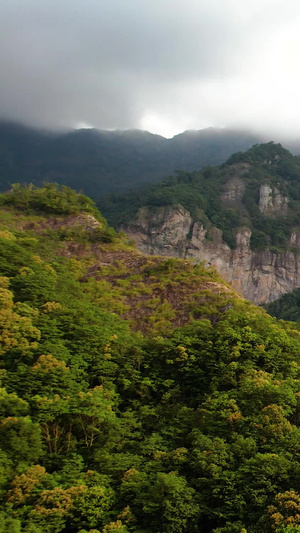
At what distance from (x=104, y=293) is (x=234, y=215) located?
3136 inches

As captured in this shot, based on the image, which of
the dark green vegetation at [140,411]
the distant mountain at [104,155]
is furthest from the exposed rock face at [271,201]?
the dark green vegetation at [140,411]

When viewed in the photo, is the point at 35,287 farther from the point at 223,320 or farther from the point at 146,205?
the point at 146,205

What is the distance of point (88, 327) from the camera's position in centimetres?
1562

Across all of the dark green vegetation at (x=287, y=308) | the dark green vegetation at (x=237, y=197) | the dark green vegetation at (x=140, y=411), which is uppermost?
the dark green vegetation at (x=237, y=197)

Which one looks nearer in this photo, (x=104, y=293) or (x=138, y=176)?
(x=104, y=293)

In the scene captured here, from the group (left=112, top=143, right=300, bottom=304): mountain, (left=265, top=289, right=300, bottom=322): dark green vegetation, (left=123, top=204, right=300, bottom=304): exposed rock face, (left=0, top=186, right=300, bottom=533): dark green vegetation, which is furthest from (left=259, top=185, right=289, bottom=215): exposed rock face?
(left=0, top=186, right=300, bottom=533): dark green vegetation

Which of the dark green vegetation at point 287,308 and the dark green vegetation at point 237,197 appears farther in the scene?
the dark green vegetation at point 237,197

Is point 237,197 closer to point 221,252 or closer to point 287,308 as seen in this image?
point 221,252

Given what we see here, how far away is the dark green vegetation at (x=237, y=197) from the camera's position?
3610 inches

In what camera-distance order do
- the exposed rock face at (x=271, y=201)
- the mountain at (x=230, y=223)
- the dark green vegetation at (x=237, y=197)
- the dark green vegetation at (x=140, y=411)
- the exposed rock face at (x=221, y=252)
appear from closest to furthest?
1. the dark green vegetation at (x=140, y=411)
2. the exposed rock face at (x=221, y=252)
3. the mountain at (x=230, y=223)
4. the dark green vegetation at (x=237, y=197)
5. the exposed rock face at (x=271, y=201)

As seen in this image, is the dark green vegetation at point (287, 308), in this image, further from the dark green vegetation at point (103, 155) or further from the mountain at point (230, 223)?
the dark green vegetation at point (103, 155)

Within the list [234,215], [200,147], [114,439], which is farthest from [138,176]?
[114,439]

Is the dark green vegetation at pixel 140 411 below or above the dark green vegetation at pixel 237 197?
below

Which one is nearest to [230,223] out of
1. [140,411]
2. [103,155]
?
[103,155]
